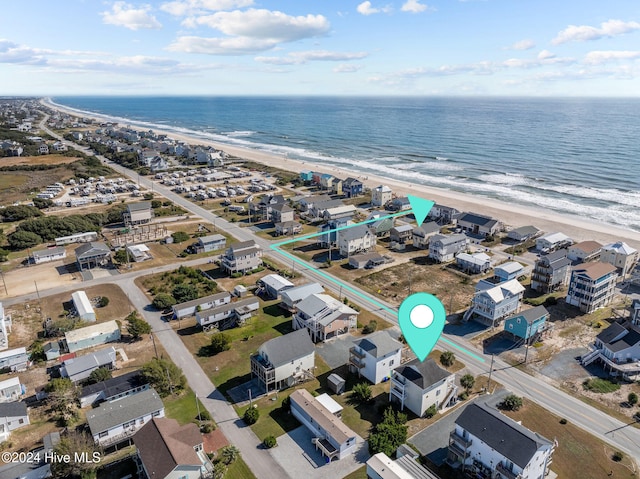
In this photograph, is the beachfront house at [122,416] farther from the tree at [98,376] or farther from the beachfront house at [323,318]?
the beachfront house at [323,318]

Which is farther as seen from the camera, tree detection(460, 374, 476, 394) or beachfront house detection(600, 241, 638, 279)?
beachfront house detection(600, 241, 638, 279)

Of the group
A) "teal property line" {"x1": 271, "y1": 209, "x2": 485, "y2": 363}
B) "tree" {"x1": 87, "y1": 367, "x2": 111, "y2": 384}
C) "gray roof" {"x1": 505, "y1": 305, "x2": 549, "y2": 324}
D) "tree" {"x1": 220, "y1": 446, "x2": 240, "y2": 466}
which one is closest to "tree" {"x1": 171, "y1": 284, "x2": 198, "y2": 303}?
"tree" {"x1": 87, "y1": 367, "x2": 111, "y2": 384}

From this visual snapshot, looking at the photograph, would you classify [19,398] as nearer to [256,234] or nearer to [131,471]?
[131,471]

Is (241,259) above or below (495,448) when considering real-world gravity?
above

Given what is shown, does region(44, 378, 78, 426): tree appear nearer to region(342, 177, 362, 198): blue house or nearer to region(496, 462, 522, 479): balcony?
region(496, 462, 522, 479): balcony

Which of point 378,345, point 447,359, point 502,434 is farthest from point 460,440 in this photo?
point 447,359

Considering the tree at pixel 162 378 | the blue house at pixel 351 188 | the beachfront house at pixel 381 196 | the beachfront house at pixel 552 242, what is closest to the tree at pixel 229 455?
the tree at pixel 162 378

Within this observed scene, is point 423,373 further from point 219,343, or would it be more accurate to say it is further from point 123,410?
point 123,410
